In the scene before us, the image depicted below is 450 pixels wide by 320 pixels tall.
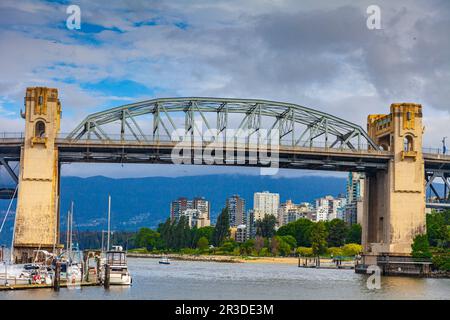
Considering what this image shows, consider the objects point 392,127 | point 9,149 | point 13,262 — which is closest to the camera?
point 13,262

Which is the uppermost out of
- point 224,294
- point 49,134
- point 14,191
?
point 49,134

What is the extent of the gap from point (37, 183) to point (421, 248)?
41097mm

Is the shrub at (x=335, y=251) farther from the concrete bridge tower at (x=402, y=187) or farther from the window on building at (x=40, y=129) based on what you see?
the window on building at (x=40, y=129)

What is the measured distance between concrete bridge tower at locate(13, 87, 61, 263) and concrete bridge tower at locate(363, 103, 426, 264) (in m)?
36.0

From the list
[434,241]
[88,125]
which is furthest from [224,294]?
[434,241]

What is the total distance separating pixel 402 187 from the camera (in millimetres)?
95438

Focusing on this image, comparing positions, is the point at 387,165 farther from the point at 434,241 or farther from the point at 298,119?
the point at 434,241

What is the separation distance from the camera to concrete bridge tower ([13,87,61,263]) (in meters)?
87.1

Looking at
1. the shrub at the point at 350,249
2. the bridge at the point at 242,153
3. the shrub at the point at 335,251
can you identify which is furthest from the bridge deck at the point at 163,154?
the shrub at the point at 335,251

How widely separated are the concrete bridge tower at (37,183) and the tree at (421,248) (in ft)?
124

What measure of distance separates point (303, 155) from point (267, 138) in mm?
4376

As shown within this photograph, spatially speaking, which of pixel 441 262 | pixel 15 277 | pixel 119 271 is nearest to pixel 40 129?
pixel 119 271

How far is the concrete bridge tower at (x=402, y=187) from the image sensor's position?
312 ft

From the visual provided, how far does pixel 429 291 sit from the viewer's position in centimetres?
7175
